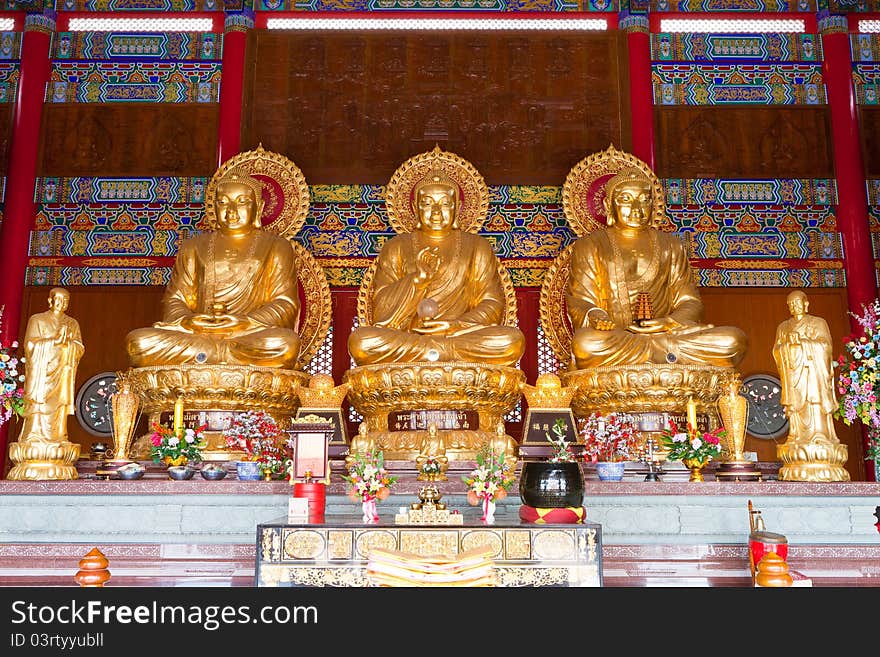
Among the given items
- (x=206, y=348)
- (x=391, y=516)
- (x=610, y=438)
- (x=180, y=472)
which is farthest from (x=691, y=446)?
(x=206, y=348)

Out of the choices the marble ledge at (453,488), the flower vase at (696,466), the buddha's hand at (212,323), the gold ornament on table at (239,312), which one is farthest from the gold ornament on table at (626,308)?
the buddha's hand at (212,323)

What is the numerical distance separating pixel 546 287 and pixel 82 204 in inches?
135

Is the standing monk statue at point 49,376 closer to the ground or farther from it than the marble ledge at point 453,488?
farther from it

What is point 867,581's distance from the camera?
3.50m

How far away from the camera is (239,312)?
6.19m

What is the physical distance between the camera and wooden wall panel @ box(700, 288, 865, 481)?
6516mm

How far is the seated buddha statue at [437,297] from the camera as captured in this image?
5.54 metres

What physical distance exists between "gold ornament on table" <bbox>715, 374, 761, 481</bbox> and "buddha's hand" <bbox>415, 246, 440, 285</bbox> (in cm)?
220

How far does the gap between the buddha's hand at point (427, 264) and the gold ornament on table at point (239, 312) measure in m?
0.75

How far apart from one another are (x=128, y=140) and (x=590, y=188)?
345 cm

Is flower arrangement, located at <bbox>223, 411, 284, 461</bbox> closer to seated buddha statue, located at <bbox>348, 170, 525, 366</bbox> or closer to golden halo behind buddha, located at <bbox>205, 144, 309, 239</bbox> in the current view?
seated buddha statue, located at <bbox>348, 170, 525, 366</bbox>

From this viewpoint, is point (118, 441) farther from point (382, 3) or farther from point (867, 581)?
point (382, 3)

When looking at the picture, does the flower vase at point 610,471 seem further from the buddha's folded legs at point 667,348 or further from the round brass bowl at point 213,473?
the round brass bowl at point 213,473
